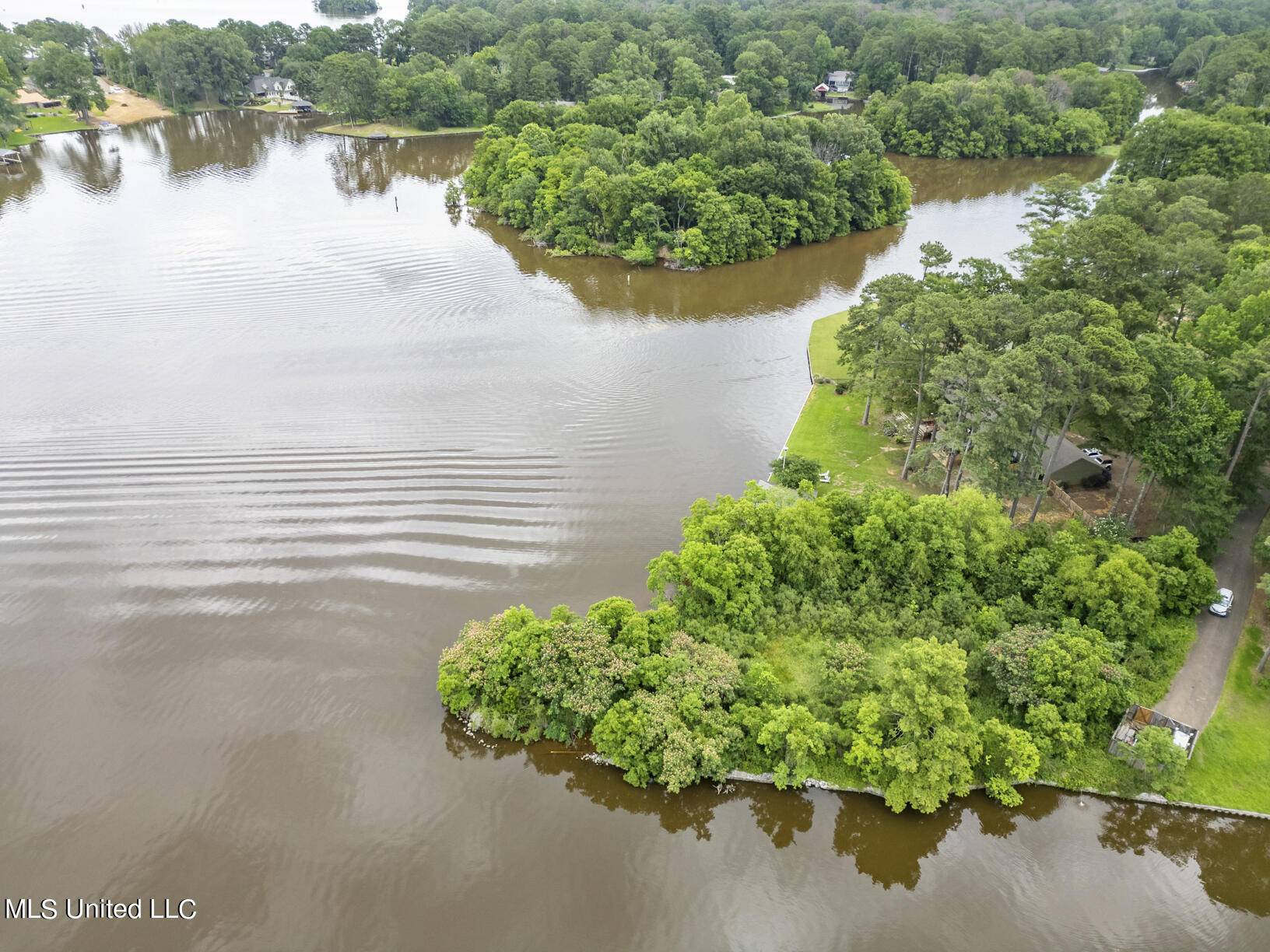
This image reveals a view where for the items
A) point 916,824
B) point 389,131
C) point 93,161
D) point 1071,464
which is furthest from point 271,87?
point 916,824

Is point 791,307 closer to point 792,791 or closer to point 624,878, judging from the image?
point 792,791

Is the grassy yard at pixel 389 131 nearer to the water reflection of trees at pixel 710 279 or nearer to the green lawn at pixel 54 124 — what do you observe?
the green lawn at pixel 54 124

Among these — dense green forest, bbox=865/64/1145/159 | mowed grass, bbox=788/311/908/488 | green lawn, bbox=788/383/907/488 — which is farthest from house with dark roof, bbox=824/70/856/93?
green lawn, bbox=788/383/907/488

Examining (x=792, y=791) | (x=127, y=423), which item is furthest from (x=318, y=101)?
(x=792, y=791)

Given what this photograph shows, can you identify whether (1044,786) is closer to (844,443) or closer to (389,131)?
(844,443)

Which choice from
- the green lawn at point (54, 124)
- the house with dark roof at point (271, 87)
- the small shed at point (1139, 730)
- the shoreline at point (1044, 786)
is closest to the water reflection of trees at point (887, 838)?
the shoreline at point (1044, 786)

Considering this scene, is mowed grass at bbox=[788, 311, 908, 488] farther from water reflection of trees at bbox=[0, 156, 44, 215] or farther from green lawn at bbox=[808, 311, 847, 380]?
water reflection of trees at bbox=[0, 156, 44, 215]
